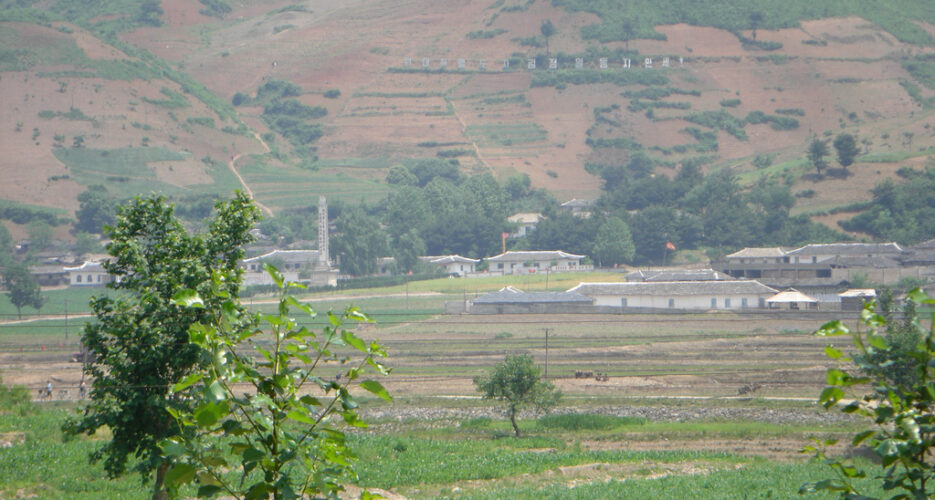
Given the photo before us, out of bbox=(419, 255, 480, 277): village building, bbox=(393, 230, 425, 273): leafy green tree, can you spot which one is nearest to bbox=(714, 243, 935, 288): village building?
bbox=(419, 255, 480, 277): village building

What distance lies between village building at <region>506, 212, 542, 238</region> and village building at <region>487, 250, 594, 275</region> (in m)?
12.8

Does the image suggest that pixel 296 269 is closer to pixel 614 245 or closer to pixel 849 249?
pixel 614 245

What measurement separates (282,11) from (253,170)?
77294 mm

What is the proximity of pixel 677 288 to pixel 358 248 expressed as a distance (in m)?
30.3

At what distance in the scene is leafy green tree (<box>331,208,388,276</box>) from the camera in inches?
2938

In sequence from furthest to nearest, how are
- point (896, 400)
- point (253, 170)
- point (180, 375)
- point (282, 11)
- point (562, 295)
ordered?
1. point (282, 11)
2. point (253, 170)
3. point (562, 295)
4. point (180, 375)
5. point (896, 400)

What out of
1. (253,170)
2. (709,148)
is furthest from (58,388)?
(709,148)

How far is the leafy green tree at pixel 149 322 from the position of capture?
13.1m

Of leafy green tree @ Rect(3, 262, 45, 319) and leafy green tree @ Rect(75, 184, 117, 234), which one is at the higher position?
leafy green tree @ Rect(75, 184, 117, 234)

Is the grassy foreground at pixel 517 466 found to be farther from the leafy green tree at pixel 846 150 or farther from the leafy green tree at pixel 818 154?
the leafy green tree at pixel 818 154

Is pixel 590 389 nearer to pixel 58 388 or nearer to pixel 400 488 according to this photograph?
pixel 400 488

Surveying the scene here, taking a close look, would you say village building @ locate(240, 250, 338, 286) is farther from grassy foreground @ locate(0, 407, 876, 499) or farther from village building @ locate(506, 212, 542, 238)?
grassy foreground @ locate(0, 407, 876, 499)

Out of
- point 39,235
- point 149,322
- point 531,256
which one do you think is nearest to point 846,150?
point 531,256

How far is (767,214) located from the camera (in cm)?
7925
